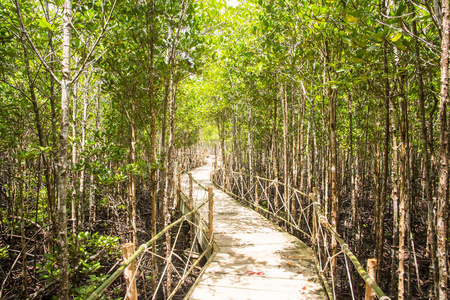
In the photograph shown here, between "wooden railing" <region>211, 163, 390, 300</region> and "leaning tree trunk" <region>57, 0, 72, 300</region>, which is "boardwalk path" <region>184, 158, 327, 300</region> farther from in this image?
"leaning tree trunk" <region>57, 0, 72, 300</region>

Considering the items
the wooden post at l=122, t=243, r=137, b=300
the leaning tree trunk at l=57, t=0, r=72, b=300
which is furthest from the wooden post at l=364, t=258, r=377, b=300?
the leaning tree trunk at l=57, t=0, r=72, b=300

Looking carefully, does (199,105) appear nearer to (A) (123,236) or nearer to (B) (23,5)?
(A) (123,236)

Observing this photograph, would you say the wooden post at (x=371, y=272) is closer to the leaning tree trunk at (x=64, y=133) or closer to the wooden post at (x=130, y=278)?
the wooden post at (x=130, y=278)

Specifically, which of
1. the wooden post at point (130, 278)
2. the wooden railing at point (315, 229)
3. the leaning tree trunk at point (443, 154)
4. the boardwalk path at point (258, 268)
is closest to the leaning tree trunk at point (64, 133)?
the wooden post at point (130, 278)

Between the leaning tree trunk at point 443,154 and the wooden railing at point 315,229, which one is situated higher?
the leaning tree trunk at point 443,154

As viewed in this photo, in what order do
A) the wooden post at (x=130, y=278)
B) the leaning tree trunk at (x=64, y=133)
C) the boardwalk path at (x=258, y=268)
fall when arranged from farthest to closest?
the boardwalk path at (x=258, y=268) < the leaning tree trunk at (x=64, y=133) < the wooden post at (x=130, y=278)

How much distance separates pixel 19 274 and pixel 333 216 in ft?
19.6

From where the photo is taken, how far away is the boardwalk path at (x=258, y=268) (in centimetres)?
300

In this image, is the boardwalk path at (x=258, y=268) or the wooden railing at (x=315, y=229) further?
the boardwalk path at (x=258, y=268)

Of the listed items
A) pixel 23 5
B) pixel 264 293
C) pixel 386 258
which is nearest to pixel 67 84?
pixel 23 5

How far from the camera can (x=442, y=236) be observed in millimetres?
2041

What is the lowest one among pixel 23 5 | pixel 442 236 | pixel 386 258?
pixel 386 258


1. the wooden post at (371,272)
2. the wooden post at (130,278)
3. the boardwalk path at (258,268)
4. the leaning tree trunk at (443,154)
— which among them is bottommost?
the boardwalk path at (258,268)

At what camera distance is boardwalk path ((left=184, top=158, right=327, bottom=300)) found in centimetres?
300
